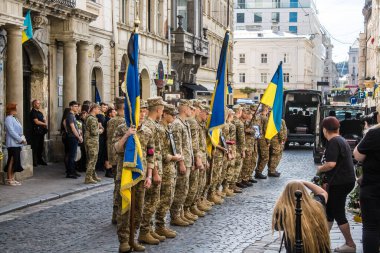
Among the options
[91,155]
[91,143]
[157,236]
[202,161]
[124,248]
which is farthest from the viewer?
[91,143]

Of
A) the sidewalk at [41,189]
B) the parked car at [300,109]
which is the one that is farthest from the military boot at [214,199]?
the parked car at [300,109]

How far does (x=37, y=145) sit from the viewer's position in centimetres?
1958

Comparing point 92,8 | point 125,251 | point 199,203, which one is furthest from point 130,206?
point 92,8

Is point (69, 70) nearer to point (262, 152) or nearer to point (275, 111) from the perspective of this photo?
point (262, 152)

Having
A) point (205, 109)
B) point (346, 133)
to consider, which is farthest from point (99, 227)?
point (346, 133)

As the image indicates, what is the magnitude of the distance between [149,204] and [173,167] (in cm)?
84

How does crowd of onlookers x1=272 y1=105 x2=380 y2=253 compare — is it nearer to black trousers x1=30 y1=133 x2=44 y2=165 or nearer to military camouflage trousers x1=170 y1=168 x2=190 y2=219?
military camouflage trousers x1=170 y1=168 x2=190 y2=219

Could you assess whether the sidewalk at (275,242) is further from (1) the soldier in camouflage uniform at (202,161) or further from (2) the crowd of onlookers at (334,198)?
(1) the soldier in camouflage uniform at (202,161)

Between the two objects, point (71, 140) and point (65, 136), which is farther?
point (65, 136)

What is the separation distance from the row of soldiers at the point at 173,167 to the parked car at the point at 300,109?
16701mm

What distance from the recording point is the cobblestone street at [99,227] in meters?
9.51

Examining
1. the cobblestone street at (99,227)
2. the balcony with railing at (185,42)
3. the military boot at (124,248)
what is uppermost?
the balcony with railing at (185,42)

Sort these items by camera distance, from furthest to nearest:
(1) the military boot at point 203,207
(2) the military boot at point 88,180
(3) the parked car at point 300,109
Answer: (3) the parked car at point 300,109, (2) the military boot at point 88,180, (1) the military boot at point 203,207

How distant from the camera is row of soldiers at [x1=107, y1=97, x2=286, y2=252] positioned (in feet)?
30.3
